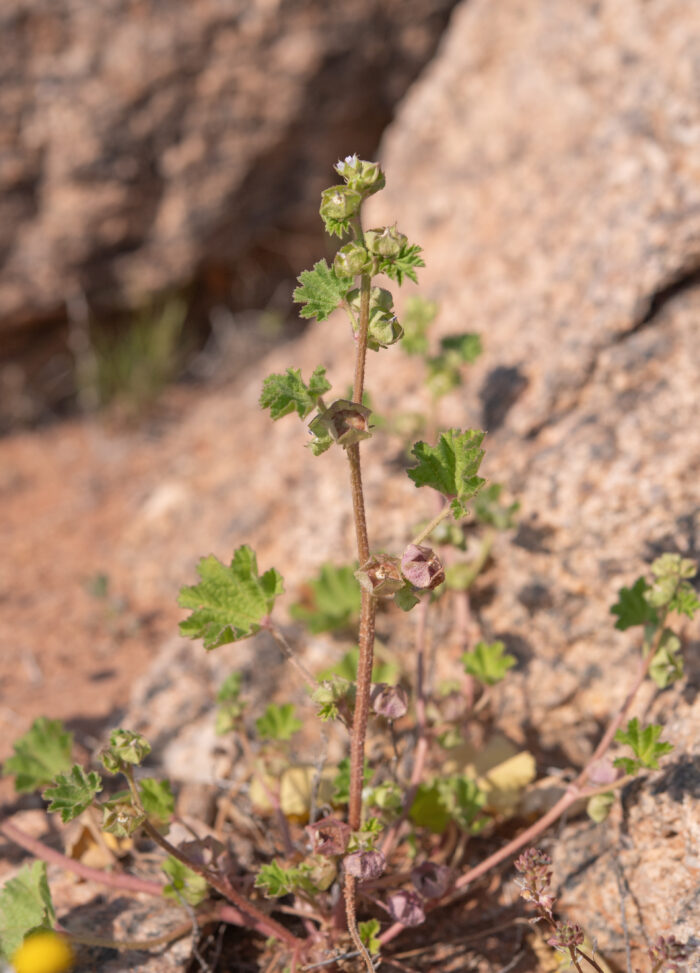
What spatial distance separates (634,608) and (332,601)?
91 cm

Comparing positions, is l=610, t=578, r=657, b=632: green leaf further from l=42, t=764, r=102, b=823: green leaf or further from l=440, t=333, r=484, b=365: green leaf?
l=42, t=764, r=102, b=823: green leaf

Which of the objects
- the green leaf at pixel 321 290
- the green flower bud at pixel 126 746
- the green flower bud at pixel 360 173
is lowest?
the green flower bud at pixel 126 746

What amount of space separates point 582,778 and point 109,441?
11.1 ft

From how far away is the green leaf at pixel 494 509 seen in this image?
2514 millimetres

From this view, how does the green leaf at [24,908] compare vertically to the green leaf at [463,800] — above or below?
above

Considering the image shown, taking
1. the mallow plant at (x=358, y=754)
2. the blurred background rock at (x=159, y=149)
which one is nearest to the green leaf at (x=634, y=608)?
the mallow plant at (x=358, y=754)

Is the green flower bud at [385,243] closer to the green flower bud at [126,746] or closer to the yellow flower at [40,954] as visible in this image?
the green flower bud at [126,746]

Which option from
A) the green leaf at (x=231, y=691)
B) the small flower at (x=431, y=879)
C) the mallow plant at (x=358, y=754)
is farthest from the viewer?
the green leaf at (x=231, y=691)

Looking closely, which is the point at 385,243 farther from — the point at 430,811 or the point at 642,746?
the point at 430,811

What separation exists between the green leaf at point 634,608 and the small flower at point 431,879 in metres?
0.70

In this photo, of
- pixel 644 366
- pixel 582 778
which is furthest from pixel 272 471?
pixel 582 778

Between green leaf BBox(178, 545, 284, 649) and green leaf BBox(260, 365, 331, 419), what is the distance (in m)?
0.46

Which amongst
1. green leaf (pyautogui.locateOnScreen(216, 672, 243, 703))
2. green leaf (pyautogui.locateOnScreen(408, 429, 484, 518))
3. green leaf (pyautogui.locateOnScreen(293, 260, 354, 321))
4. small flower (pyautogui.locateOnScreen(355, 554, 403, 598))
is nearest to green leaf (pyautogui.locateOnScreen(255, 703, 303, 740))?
green leaf (pyautogui.locateOnScreen(216, 672, 243, 703))

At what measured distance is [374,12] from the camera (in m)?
4.53
